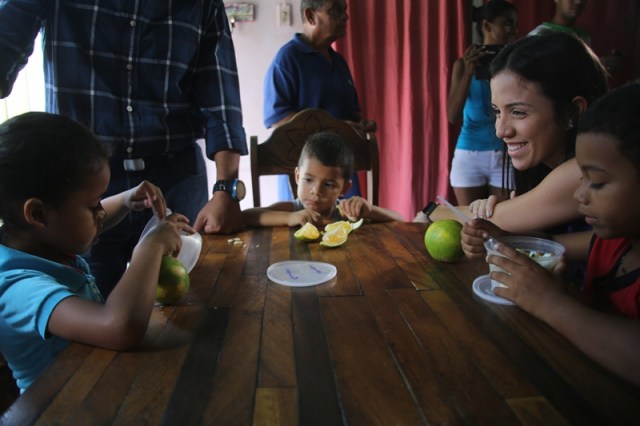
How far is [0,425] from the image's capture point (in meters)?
0.61

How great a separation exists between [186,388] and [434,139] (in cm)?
324

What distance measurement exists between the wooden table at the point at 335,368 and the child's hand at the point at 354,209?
2.42ft

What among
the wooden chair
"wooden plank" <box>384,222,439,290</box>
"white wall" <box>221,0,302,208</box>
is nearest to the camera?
"wooden plank" <box>384,222,439,290</box>

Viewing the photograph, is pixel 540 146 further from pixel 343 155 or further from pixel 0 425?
pixel 0 425

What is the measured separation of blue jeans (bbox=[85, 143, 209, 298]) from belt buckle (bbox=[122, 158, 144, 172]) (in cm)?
2

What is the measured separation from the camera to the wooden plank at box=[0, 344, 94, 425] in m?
0.63

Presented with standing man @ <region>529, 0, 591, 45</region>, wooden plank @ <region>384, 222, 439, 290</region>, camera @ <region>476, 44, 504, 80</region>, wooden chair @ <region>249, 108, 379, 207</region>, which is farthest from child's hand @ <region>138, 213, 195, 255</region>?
standing man @ <region>529, 0, 591, 45</region>

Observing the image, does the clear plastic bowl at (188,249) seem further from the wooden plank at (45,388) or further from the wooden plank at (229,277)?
the wooden plank at (45,388)

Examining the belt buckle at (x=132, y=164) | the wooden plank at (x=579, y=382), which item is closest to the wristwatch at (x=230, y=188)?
the belt buckle at (x=132, y=164)

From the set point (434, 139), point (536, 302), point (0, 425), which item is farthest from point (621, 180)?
point (434, 139)

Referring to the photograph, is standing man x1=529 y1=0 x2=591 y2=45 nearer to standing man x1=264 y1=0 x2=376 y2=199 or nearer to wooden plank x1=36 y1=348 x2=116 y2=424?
standing man x1=264 y1=0 x2=376 y2=199

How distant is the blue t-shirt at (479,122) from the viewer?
2.81 meters

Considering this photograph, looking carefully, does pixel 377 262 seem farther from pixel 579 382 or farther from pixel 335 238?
pixel 579 382

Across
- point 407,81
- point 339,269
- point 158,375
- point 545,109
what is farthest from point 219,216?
point 407,81
